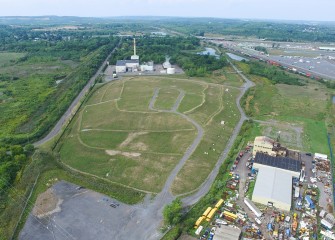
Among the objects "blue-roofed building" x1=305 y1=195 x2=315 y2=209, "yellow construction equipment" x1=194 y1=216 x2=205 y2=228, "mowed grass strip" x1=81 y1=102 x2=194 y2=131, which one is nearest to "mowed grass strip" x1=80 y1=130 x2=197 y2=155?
"mowed grass strip" x1=81 y1=102 x2=194 y2=131

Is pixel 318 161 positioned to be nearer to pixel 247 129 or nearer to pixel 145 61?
pixel 247 129

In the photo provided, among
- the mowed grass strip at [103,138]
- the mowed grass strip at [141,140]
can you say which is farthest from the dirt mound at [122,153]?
the mowed grass strip at [103,138]

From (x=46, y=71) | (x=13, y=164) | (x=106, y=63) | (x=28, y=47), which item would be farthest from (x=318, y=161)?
(x=28, y=47)

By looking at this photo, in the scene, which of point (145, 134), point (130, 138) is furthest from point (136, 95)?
point (130, 138)

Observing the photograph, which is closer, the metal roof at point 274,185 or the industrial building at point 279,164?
the metal roof at point 274,185

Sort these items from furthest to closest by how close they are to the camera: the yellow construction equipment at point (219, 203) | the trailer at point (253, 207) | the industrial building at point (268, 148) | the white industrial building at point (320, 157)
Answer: the white industrial building at point (320, 157)
the industrial building at point (268, 148)
the yellow construction equipment at point (219, 203)
the trailer at point (253, 207)

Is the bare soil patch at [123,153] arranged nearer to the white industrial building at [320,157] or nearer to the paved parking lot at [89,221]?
the paved parking lot at [89,221]
